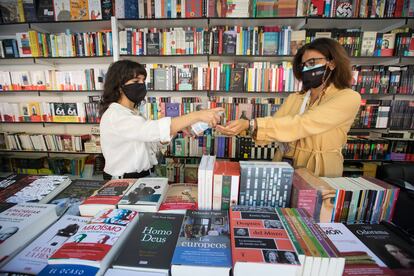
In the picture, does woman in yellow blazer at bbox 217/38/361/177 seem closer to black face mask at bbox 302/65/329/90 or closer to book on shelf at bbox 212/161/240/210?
black face mask at bbox 302/65/329/90

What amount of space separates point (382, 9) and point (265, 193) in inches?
112

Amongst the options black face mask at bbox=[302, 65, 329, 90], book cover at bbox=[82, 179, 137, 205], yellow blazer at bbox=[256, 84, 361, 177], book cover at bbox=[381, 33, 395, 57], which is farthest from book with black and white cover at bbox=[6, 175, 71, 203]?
book cover at bbox=[381, 33, 395, 57]

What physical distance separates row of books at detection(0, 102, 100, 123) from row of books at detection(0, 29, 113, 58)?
0.66 metres

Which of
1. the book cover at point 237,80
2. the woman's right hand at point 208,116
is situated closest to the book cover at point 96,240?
the woman's right hand at point 208,116

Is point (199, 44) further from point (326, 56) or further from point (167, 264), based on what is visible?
point (167, 264)

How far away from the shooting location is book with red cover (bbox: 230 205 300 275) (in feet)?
1.70

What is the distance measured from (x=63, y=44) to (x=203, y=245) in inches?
123

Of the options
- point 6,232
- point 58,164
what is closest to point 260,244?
point 6,232

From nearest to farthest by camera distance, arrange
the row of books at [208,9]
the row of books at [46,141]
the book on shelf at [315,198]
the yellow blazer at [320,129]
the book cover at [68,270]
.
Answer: the book cover at [68,270]
the book on shelf at [315,198]
the yellow blazer at [320,129]
the row of books at [208,9]
the row of books at [46,141]

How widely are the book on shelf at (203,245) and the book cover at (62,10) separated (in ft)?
9.78

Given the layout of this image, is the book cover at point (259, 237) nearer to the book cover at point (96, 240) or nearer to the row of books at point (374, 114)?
the book cover at point (96, 240)

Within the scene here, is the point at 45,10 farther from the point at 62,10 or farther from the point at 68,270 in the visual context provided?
the point at 68,270

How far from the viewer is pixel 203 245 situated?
0.61 meters

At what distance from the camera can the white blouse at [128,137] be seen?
1093 mm
